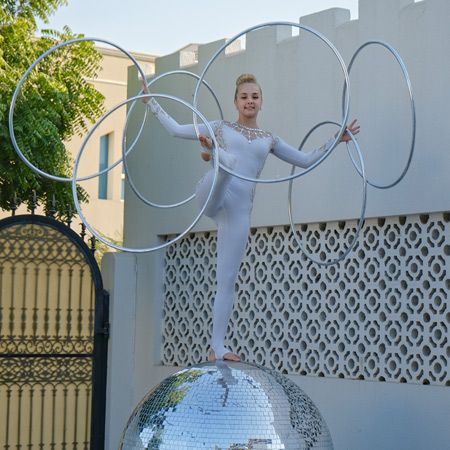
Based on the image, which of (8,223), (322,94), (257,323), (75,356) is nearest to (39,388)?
(75,356)

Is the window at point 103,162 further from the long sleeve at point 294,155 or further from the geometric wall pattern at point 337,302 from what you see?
the long sleeve at point 294,155

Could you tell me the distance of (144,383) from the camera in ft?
39.0

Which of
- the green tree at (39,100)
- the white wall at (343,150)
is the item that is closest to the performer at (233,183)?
the white wall at (343,150)

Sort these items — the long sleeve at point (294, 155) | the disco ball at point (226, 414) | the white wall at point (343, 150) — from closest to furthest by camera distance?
the disco ball at point (226, 414) → the long sleeve at point (294, 155) → the white wall at point (343, 150)

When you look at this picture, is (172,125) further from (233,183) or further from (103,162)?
(103,162)

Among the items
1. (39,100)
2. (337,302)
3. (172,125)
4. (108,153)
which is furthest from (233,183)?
(108,153)

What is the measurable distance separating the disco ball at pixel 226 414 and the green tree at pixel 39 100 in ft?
15.7

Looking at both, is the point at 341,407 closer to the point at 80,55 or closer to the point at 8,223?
the point at 8,223

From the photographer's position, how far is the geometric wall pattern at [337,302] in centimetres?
875

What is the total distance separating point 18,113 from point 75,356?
2.62 m

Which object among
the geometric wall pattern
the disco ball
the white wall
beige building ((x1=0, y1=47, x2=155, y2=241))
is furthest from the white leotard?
beige building ((x1=0, y1=47, x2=155, y2=241))

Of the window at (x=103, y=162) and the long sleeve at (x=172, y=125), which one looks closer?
the long sleeve at (x=172, y=125)

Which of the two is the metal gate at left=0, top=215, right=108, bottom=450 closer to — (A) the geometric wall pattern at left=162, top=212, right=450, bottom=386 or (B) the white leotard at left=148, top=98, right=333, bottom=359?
(A) the geometric wall pattern at left=162, top=212, right=450, bottom=386

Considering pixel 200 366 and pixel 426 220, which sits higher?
pixel 426 220
